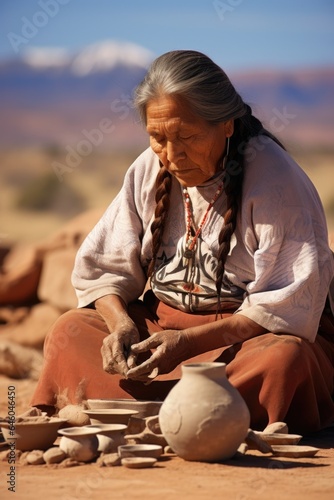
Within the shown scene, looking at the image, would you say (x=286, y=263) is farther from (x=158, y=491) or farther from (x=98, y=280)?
(x=158, y=491)

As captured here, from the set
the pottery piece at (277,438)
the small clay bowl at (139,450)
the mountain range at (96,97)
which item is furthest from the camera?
the mountain range at (96,97)

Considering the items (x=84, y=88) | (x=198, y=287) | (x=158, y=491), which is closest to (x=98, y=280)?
(x=198, y=287)

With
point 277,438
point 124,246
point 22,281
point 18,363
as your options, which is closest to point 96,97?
point 22,281

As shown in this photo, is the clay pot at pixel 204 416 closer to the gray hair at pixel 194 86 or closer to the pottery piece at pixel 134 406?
the pottery piece at pixel 134 406

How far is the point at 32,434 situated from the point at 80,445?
11.9 inches

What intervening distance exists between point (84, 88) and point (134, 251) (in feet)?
198

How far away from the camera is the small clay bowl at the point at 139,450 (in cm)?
452

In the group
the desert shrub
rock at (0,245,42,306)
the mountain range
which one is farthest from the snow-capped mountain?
rock at (0,245,42,306)

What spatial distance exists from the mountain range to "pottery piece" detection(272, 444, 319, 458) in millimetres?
44710

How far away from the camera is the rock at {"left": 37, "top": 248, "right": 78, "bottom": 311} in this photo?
408 inches

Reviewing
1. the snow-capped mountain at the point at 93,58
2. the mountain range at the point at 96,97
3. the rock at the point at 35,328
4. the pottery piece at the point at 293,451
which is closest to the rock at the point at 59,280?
the rock at the point at 35,328

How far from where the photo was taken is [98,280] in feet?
19.5

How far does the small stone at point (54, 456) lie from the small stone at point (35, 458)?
0.09 ft

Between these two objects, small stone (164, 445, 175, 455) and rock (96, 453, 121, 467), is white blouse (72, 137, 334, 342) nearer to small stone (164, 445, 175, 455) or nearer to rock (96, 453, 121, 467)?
small stone (164, 445, 175, 455)
